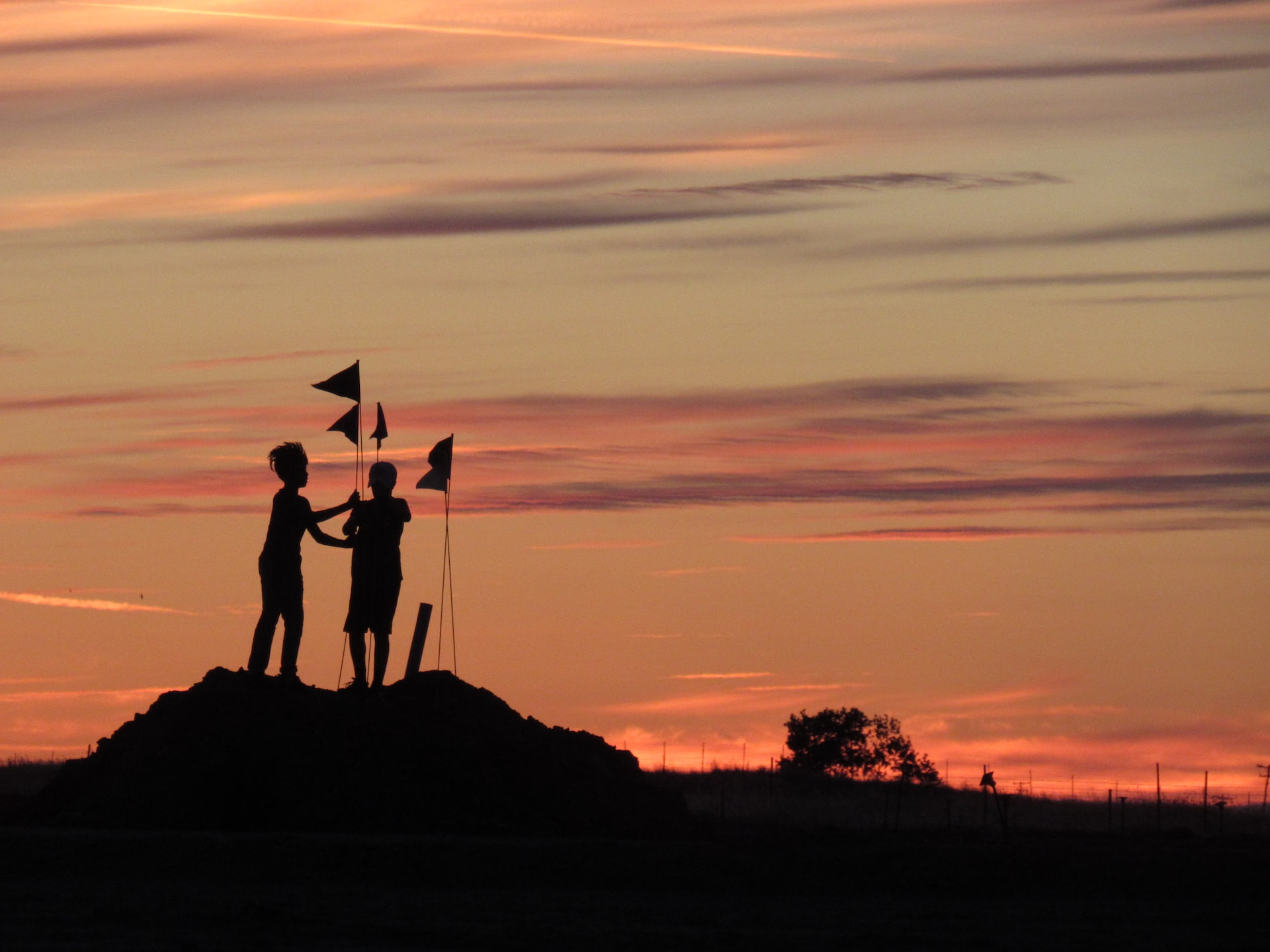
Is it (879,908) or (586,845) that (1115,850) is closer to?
(879,908)

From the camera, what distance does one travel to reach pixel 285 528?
24297 millimetres

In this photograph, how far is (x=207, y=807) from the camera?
23.8 metres

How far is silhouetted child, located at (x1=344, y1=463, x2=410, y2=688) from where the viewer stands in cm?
2488

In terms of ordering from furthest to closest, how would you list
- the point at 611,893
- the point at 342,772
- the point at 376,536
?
the point at 376,536
the point at 342,772
the point at 611,893

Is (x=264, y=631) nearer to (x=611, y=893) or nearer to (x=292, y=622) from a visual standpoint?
(x=292, y=622)

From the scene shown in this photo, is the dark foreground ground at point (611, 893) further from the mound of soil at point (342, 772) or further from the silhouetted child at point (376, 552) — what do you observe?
the silhouetted child at point (376, 552)

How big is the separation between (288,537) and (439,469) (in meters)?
2.35

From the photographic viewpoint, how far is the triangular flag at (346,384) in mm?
25516

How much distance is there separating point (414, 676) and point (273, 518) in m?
3.28

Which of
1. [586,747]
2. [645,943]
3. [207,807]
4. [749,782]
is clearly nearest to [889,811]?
[749,782]

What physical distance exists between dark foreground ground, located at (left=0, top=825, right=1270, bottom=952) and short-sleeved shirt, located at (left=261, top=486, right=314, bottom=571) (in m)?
3.84

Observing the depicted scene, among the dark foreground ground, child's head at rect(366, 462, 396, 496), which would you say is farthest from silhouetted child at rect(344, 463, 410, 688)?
the dark foreground ground

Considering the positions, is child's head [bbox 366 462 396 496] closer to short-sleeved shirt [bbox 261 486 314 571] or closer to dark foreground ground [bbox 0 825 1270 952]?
short-sleeved shirt [bbox 261 486 314 571]

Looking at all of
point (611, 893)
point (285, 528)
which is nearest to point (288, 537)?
point (285, 528)
